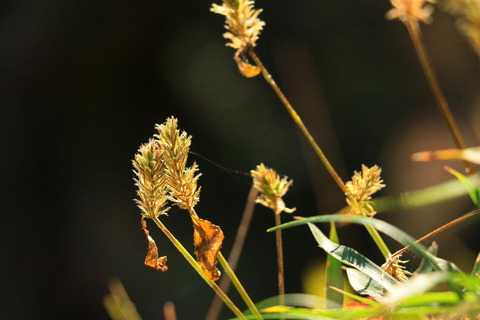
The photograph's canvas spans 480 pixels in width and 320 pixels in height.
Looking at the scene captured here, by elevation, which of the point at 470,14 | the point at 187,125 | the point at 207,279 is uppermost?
the point at 187,125

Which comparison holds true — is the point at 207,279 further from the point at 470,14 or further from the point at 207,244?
the point at 470,14

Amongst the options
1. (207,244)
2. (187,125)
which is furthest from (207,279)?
(187,125)

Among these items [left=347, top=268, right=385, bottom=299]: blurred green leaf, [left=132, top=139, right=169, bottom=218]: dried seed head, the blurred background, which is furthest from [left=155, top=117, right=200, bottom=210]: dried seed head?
the blurred background

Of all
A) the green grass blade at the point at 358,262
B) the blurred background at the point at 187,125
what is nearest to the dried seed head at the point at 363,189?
the green grass blade at the point at 358,262

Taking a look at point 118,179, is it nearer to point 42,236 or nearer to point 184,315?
point 42,236

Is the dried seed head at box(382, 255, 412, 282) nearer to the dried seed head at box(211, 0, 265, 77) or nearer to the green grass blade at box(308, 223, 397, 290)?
the green grass blade at box(308, 223, 397, 290)

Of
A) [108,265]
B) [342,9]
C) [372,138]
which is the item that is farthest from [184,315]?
[342,9]

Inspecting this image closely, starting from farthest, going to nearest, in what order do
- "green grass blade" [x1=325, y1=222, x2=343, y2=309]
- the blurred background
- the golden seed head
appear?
1. the blurred background
2. "green grass blade" [x1=325, y1=222, x2=343, y2=309]
3. the golden seed head
